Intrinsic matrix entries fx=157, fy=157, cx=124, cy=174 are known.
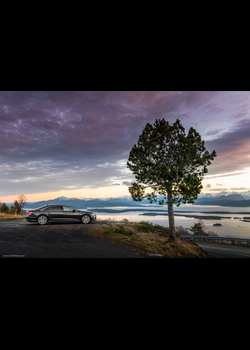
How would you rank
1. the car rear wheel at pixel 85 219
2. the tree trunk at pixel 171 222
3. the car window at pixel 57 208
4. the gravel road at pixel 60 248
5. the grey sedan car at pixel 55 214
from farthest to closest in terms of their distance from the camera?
the car rear wheel at pixel 85 219
the tree trunk at pixel 171 222
the car window at pixel 57 208
the grey sedan car at pixel 55 214
the gravel road at pixel 60 248

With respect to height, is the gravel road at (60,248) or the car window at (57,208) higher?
the car window at (57,208)

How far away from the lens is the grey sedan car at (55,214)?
832cm

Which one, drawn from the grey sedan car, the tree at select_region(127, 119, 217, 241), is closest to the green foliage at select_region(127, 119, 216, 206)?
the tree at select_region(127, 119, 217, 241)

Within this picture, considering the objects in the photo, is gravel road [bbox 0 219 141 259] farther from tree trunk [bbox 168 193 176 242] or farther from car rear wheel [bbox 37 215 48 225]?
tree trunk [bbox 168 193 176 242]

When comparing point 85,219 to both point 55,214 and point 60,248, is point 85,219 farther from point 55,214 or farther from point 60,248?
point 60,248

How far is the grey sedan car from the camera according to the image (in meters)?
8.32

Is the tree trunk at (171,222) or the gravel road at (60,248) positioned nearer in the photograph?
the gravel road at (60,248)

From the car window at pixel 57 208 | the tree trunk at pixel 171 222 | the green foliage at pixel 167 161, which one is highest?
the green foliage at pixel 167 161

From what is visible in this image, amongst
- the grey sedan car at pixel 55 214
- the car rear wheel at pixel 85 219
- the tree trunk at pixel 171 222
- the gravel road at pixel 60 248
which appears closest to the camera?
the gravel road at pixel 60 248

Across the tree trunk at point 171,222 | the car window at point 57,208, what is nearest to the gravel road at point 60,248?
the car window at point 57,208

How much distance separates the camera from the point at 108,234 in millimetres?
6695

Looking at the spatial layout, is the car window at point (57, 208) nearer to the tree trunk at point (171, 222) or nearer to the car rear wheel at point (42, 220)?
the car rear wheel at point (42, 220)

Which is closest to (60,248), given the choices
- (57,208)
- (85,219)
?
(57,208)
